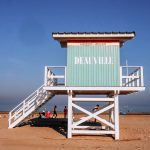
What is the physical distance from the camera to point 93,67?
718 inches

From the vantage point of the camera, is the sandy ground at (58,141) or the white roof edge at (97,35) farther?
the white roof edge at (97,35)

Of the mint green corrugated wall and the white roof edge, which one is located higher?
the white roof edge

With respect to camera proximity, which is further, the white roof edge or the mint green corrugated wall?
the mint green corrugated wall

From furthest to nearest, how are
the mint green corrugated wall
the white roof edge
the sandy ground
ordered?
the mint green corrugated wall < the white roof edge < the sandy ground

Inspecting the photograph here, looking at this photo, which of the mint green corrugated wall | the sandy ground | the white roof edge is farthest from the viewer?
the mint green corrugated wall

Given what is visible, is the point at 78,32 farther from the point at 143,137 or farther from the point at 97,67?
the point at 143,137

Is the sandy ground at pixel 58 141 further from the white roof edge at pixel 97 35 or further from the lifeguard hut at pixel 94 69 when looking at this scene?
the white roof edge at pixel 97 35

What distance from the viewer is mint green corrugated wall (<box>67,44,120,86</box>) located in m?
18.1

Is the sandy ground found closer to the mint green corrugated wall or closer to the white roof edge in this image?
the mint green corrugated wall

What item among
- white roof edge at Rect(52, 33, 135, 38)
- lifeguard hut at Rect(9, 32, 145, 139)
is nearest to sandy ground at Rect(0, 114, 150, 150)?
lifeguard hut at Rect(9, 32, 145, 139)

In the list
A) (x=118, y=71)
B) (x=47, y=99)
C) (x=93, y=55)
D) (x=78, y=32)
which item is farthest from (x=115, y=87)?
(x=47, y=99)

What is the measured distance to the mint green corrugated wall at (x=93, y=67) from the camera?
1809cm

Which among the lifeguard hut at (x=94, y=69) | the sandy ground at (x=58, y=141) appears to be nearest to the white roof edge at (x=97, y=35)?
the lifeguard hut at (x=94, y=69)

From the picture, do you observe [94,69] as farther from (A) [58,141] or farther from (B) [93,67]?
(A) [58,141]
